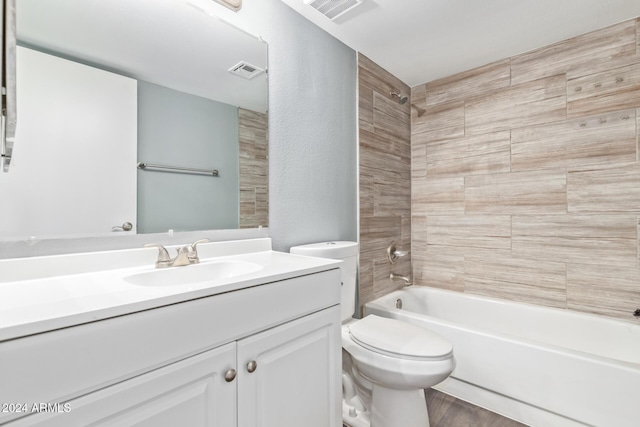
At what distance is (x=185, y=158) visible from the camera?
1.27 metres

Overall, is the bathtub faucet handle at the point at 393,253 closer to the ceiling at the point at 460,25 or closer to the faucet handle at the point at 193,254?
the ceiling at the point at 460,25

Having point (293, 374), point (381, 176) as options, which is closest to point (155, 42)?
point (293, 374)

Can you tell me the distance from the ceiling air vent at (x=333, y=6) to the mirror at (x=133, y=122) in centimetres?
38

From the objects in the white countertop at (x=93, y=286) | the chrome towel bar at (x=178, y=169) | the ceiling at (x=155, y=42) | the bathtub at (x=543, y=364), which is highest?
the ceiling at (x=155, y=42)

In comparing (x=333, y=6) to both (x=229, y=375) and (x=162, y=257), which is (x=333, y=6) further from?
(x=229, y=375)

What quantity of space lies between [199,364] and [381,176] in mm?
1848

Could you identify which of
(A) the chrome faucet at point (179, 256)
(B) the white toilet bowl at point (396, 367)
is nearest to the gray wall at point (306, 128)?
(A) the chrome faucet at point (179, 256)

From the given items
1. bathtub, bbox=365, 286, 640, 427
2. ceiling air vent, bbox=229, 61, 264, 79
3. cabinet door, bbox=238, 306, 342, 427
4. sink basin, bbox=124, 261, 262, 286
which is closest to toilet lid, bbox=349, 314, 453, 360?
cabinet door, bbox=238, 306, 342, 427


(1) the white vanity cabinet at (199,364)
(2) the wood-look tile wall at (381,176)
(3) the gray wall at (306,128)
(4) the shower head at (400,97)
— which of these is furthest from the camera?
(4) the shower head at (400,97)

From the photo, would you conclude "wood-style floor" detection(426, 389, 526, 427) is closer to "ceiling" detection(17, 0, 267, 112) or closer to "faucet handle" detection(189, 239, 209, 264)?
"faucet handle" detection(189, 239, 209, 264)

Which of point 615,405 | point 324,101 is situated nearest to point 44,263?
point 324,101

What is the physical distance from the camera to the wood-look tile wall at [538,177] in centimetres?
182

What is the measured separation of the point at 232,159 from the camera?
1422mm

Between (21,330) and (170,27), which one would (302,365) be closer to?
(21,330)
